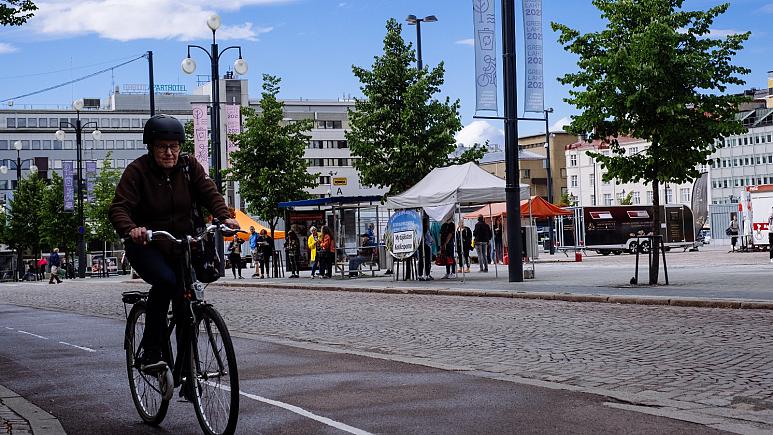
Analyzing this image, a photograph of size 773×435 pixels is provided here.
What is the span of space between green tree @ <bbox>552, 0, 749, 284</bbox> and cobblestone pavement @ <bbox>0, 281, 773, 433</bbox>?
467cm

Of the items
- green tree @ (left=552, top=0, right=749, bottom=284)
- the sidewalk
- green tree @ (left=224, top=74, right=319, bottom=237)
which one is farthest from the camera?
green tree @ (left=224, top=74, right=319, bottom=237)

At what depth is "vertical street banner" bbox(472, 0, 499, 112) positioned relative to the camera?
1013 inches

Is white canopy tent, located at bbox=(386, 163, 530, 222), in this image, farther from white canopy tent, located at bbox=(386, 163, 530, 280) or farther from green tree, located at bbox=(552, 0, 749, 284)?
green tree, located at bbox=(552, 0, 749, 284)

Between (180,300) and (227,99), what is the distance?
137 metres

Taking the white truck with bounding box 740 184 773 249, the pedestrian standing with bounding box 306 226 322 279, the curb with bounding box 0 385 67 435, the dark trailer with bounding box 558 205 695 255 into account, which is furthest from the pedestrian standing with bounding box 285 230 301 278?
the curb with bounding box 0 385 67 435

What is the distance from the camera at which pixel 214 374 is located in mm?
6520

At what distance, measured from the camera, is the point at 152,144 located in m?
7.24

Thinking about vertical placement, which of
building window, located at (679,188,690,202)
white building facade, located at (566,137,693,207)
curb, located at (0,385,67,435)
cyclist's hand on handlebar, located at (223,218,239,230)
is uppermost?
white building facade, located at (566,137,693,207)

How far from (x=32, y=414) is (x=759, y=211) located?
158 ft

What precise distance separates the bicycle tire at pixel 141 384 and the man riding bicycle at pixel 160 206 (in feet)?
0.61

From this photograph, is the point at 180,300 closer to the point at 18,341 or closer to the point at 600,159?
the point at 18,341

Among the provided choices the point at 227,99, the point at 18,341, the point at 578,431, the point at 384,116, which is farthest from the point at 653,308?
the point at 227,99

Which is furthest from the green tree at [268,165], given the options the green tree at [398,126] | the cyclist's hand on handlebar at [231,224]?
the cyclist's hand on handlebar at [231,224]

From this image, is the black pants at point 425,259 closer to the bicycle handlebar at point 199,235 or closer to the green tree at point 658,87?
the green tree at point 658,87
